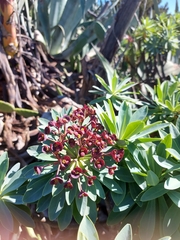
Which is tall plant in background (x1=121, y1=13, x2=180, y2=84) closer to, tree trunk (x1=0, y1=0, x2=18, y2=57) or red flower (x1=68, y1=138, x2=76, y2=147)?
tree trunk (x1=0, y1=0, x2=18, y2=57)

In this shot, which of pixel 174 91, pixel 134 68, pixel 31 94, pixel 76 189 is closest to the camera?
pixel 76 189

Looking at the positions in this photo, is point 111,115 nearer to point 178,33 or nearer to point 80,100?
point 80,100

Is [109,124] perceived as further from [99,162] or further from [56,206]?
[56,206]

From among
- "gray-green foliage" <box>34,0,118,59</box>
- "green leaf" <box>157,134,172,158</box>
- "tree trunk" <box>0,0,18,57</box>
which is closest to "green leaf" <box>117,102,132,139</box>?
"green leaf" <box>157,134,172,158</box>

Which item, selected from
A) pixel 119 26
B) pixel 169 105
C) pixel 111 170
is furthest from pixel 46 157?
pixel 119 26

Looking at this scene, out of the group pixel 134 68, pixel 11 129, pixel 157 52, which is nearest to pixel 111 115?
pixel 11 129

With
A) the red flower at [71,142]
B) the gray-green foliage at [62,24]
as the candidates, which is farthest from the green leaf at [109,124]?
the gray-green foliage at [62,24]
